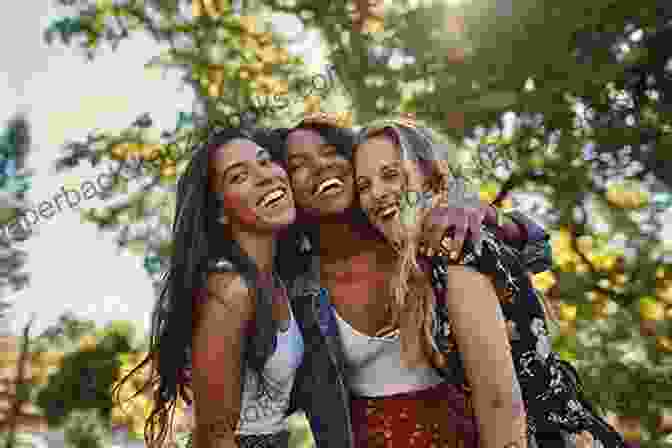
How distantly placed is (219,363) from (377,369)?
2.02ft

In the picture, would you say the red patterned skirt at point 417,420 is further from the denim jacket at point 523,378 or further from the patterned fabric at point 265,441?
the patterned fabric at point 265,441

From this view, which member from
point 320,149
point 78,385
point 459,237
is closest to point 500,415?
point 459,237

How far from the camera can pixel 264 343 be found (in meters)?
2.34

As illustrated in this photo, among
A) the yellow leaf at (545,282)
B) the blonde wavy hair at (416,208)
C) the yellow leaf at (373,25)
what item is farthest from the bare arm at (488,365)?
the yellow leaf at (373,25)

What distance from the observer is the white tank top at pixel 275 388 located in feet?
7.79

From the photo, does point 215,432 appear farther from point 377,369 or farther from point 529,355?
point 529,355

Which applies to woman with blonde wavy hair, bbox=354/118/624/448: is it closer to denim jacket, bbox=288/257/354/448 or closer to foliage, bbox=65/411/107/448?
denim jacket, bbox=288/257/354/448

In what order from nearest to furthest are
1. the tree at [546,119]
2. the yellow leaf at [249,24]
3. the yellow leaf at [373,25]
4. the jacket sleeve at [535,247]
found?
the jacket sleeve at [535,247] < the tree at [546,119] < the yellow leaf at [373,25] < the yellow leaf at [249,24]

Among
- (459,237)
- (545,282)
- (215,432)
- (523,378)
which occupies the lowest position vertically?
(545,282)

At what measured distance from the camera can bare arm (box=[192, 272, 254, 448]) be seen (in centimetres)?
226

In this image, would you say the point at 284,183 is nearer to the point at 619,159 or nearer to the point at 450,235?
the point at 450,235

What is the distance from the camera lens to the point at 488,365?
1760mm

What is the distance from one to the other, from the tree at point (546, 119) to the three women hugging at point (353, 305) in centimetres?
207

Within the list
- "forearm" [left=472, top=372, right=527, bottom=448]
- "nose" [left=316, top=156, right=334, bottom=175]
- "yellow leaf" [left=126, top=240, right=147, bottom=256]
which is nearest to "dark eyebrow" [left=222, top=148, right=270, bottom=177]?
"nose" [left=316, top=156, right=334, bottom=175]
